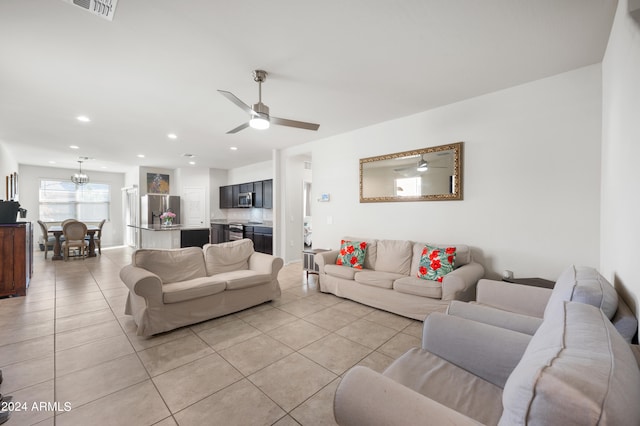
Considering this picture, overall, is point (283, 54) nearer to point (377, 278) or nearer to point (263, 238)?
point (377, 278)

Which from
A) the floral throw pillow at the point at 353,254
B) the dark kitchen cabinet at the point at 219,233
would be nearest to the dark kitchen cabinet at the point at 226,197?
the dark kitchen cabinet at the point at 219,233

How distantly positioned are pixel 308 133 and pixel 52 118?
3963 mm

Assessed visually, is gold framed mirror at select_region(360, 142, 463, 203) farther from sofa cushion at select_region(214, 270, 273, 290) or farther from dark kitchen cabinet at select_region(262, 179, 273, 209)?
dark kitchen cabinet at select_region(262, 179, 273, 209)

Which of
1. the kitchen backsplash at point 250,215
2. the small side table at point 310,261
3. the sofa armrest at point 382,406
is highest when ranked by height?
the kitchen backsplash at point 250,215

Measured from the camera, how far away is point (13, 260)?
3.84m

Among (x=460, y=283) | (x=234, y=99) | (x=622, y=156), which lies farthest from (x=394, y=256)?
(x=234, y=99)

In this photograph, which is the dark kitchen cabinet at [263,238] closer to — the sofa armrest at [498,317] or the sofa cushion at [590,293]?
the sofa armrest at [498,317]

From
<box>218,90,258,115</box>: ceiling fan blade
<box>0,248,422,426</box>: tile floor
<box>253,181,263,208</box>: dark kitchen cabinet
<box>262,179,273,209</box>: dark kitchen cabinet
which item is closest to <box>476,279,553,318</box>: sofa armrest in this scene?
<box>0,248,422,426</box>: tile floor

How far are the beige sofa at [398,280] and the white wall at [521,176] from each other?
0.37m

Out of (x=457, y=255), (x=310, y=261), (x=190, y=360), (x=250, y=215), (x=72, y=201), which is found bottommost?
(x=190, y=360)

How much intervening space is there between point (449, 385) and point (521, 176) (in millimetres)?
2724

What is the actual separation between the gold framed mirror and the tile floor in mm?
1758

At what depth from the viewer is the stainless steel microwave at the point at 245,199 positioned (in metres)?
7.66

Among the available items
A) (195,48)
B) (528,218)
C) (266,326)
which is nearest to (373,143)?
(528,218)
